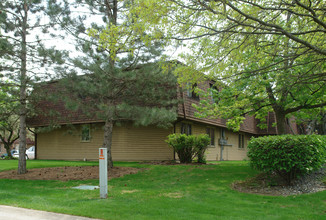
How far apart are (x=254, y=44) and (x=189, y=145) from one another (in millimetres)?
7358

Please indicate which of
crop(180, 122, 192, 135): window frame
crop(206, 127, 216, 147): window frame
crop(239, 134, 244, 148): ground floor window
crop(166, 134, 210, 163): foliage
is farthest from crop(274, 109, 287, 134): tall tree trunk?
crop(239, 134, 244, 148): ground floor window

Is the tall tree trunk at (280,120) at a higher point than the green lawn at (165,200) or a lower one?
higher

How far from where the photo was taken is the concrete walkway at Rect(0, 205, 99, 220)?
18.1ft

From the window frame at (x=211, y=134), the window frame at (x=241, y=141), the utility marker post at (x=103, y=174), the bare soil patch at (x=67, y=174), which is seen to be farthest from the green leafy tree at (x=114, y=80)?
the window frame at (x=241, y=141)

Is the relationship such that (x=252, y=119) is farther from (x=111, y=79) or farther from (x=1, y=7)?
(x=1, y=7)

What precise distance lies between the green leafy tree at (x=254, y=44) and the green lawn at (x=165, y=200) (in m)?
3.38

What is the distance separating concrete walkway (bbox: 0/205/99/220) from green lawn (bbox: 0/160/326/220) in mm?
210

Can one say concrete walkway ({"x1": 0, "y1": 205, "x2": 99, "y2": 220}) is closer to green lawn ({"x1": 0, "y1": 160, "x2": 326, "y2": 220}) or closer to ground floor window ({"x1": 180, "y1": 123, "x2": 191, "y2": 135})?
green lawn ({"x1": 0, "y1": 160, "x2": 326, "y2": 220})

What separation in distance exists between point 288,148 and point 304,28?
13.2 feet

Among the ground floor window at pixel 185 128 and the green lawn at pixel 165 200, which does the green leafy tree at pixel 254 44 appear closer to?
the green lawn at pixel 165 200

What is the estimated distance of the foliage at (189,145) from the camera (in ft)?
48.3

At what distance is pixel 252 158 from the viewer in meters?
8.72

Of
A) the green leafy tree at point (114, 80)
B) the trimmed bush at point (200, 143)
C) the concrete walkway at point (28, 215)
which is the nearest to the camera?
the concrete walkway at point (28, 215)

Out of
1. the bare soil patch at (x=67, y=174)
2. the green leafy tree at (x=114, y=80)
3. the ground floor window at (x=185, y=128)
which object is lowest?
the bare soil patch at (x=67, y=174)
